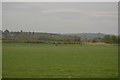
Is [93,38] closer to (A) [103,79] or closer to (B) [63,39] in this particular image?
(B) [63,39]

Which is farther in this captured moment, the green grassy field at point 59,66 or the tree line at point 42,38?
the tree line at point 42,38

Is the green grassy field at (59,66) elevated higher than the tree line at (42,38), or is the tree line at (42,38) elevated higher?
the tree line at (42,38)

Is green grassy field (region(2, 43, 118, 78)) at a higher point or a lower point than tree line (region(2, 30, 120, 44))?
lower

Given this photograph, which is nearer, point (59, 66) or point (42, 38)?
point (59, 66)

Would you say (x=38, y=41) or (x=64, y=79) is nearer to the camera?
(x=64, y=79)

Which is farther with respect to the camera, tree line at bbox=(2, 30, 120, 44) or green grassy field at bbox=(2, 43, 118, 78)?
tree line at bbox=(2, 30, 120, 44)

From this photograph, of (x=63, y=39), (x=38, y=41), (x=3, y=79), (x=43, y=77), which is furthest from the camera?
(x=63, y=39)

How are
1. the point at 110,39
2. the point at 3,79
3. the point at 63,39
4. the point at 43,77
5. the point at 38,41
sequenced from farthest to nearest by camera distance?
the point at 110,39
the point at 63,39
the point at 38,41
the point at 43,77
the point at 3,79

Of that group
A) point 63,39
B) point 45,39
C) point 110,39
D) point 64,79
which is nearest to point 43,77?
point 64,79

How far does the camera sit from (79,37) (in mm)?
92062

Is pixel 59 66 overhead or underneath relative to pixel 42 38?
underneath

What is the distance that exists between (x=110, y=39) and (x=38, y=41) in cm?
3473

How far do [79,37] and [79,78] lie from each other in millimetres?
82697

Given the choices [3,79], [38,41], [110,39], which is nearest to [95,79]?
[3,79]
